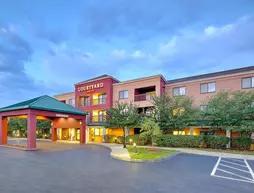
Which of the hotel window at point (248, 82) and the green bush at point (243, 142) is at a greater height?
the hotel window at point (248, 82)

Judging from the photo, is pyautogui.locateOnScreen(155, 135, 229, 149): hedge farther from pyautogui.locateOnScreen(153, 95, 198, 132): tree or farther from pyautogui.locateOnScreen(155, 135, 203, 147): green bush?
pyautogui.locateOnScreen(153, 95, 198, 132): tree

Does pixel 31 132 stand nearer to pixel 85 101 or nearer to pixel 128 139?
pixel 128 139

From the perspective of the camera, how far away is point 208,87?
105ft

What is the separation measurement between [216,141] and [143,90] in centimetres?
1564

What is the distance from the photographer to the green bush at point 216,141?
2589 centimetres

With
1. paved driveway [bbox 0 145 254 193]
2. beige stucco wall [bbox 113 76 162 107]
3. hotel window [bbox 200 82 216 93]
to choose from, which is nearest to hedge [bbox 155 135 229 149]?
beige stucco wall [bbox 113 76 162 107]

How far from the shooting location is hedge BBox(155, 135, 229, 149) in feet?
85.9

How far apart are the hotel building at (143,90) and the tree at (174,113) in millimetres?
2390

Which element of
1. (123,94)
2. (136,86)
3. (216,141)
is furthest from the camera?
(123,94)

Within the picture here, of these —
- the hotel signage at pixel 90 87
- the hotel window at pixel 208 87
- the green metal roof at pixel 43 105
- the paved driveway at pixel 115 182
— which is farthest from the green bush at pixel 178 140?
the paved driveway at pixel 115 182

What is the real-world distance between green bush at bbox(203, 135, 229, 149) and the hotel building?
3712 millimetres

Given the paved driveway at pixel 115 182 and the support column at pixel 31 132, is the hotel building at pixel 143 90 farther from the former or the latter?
the paved driveway at pixel 115 182

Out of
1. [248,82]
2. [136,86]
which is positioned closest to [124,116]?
[136,86]

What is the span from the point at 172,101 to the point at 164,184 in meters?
21.4
